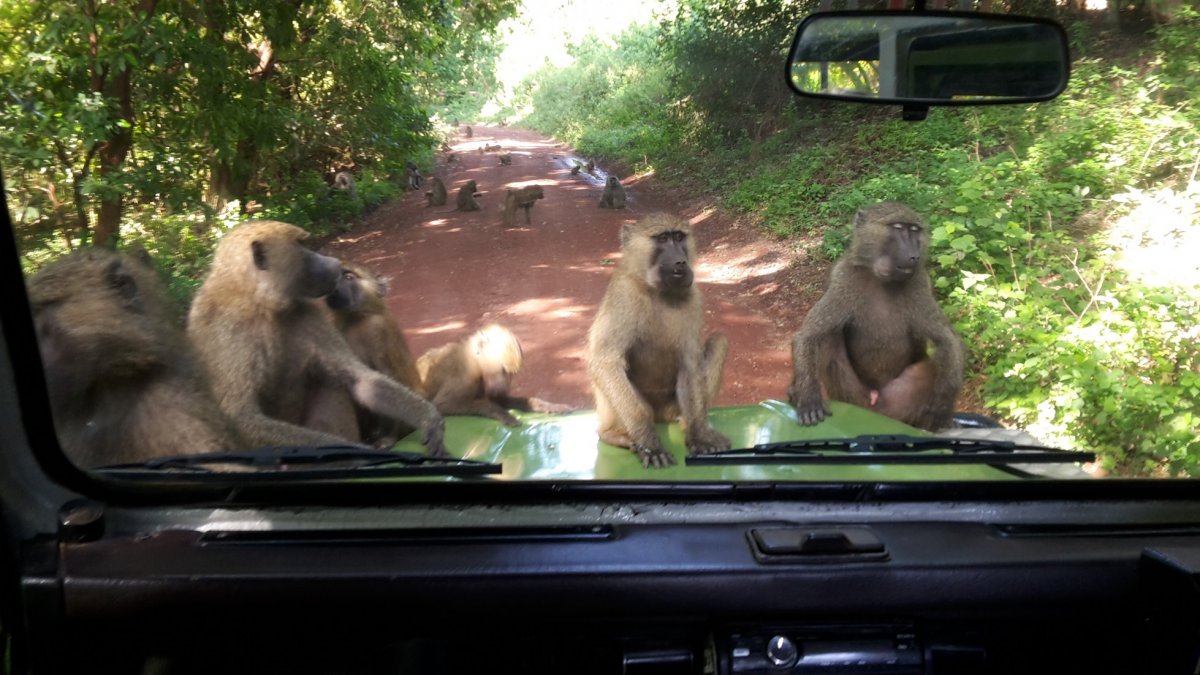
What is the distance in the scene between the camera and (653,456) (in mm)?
2656

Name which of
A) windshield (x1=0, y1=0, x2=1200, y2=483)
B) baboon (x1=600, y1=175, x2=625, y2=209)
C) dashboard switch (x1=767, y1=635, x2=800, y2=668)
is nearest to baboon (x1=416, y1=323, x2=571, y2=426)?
windshield (x1=0, y1=0, x2=1200, y2=483)

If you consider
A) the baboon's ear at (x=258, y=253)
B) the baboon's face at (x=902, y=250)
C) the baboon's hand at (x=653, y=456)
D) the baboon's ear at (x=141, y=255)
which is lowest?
the baboon's hand at (x=653, y=456)

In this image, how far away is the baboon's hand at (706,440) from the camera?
2.71 m

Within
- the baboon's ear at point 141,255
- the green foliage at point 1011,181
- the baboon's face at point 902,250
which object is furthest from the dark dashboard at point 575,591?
the baboon's face at point 902,250

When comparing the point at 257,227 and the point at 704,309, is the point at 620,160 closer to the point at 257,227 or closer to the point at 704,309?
the point at 704,309

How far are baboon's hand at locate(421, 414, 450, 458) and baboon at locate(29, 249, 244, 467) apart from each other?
55 cm

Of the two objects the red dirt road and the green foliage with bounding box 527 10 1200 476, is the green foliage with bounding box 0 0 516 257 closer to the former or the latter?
the red dirt road

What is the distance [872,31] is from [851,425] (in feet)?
4.27

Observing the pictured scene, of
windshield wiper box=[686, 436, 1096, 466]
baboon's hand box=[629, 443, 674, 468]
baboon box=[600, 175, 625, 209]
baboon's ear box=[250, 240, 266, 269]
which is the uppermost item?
baboon's ear box=[250, 240, 266, 269]

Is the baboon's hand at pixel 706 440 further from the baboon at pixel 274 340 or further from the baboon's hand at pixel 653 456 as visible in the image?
the baboon at pixel 274 340

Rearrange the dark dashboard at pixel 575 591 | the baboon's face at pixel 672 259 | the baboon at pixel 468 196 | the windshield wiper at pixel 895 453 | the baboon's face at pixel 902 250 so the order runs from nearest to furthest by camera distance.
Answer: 1. the dark dashboard at pixel 575 591
2. the windshield wiper at pixel 895 453
3. the baboon's face at pixel 672 259
4. the baboon's face at pixel 902 250
5. the baboon at pixel 468 196

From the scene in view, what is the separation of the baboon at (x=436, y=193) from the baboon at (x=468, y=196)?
80mm

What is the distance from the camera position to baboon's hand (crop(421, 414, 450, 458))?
2.51 meters

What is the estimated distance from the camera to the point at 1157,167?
2555 mm
